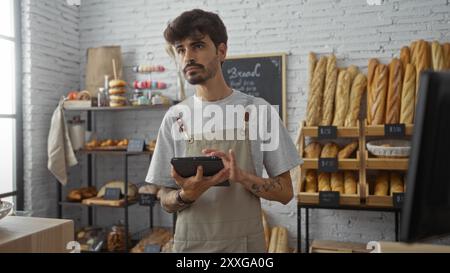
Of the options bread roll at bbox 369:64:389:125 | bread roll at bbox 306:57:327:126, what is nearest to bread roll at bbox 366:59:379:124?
bread roll at bbox 369:64:389:125

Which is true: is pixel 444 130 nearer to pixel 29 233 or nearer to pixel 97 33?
pixel 29 233

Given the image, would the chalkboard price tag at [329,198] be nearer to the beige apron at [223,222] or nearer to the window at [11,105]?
the beige apron at [223,222]

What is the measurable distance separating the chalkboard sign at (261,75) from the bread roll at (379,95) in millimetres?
748

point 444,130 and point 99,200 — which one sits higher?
point 444,130

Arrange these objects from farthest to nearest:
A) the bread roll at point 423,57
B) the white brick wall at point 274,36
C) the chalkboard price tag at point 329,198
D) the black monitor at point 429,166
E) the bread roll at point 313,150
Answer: the white brick wall at point 274,36, the bread roll at point 313,150, the bread roll at point 423,57, the chalkboard price tag at point 329,198, the black monitor at point 429,166

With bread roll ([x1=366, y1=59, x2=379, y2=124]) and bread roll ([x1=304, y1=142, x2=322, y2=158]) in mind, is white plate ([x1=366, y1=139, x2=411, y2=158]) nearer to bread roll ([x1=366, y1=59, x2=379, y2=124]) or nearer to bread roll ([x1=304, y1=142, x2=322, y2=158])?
bread roll ([x1=366, y1=59, x2=379, y2=124])

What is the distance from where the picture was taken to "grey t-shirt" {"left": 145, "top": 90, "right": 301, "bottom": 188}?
61.3 inches

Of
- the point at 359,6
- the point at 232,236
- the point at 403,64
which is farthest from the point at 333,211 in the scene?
the point at 232,236

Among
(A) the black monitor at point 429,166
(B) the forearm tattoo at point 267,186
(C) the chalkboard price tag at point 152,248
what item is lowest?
(C) the chalkboard price tag at point 152,248

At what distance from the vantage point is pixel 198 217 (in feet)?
4.95

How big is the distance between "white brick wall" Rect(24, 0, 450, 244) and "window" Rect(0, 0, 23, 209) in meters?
0.09

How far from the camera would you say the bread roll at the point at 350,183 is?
2743mm

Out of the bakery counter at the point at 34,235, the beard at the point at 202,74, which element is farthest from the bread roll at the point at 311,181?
the bakery counter at the point at 34,235

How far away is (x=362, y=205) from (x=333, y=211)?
53 centimetres
